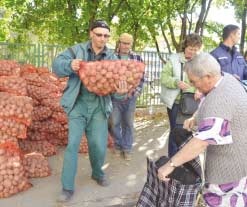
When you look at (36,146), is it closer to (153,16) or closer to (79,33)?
(79,33)

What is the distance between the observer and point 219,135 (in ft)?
9.59

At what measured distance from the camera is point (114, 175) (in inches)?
233

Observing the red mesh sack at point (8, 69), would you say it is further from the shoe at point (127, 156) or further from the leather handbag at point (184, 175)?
the leather handbag at point (184, 175)

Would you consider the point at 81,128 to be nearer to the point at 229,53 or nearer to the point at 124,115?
the point at 124,115

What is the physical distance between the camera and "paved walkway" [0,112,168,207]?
4852 mm

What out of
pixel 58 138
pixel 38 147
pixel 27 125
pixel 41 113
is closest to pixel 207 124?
pixel 27 125

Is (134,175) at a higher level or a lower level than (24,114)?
lower

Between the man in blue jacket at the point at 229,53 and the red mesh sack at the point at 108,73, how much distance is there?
1872 mm

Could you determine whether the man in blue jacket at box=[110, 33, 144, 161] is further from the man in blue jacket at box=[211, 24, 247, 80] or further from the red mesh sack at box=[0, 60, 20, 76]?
the red mesh sack at box=[0, 60, 20, 76]

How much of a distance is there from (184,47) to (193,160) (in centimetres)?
262

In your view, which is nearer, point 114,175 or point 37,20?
point 114,175

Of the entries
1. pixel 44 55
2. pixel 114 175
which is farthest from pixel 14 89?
pixel 44 55

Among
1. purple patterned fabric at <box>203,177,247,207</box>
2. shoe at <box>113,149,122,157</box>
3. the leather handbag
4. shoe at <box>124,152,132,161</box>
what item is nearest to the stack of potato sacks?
shoe at <box>113,149,122,157</box>

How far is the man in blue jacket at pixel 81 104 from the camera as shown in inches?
185
